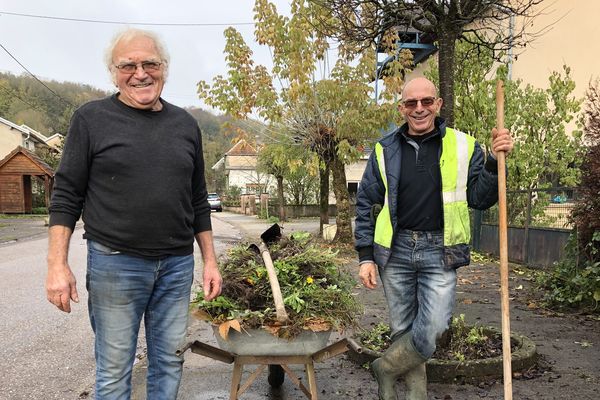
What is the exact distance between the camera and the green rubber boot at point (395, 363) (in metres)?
2.82

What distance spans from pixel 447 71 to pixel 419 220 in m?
2.28

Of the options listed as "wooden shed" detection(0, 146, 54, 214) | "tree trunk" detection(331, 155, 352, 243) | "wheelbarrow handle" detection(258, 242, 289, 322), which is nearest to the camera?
"wheelbarrow handle" detection(258, 242, 289, 322)

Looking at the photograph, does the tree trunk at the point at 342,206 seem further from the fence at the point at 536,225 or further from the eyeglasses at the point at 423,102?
the eyeglasses at the point at 423,102

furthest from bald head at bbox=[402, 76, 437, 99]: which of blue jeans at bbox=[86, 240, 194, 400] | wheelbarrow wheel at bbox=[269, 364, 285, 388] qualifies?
wheelbarrow wheel at bbox=[269, 364, 285, 388]

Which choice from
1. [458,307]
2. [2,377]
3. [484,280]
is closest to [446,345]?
[458,307]

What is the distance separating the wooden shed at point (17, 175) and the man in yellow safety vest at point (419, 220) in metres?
33.2

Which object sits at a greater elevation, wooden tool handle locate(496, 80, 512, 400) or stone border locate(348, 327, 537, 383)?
wooden tool handle locate(496, 80, 512, 400)

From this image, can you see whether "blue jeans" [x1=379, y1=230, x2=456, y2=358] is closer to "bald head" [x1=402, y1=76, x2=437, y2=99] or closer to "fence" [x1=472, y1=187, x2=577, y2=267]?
"bald head" [x1=402, y1=76, x2=437, y2=99]

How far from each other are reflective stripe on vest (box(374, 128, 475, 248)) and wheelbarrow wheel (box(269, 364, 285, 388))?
4.94 ft

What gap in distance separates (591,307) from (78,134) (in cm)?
570

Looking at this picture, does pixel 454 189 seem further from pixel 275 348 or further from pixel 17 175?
pixel 17 175

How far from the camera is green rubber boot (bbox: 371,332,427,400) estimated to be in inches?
111

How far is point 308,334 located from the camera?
272 cm

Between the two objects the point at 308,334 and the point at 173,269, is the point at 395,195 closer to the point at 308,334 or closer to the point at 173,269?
the point at 308,334
